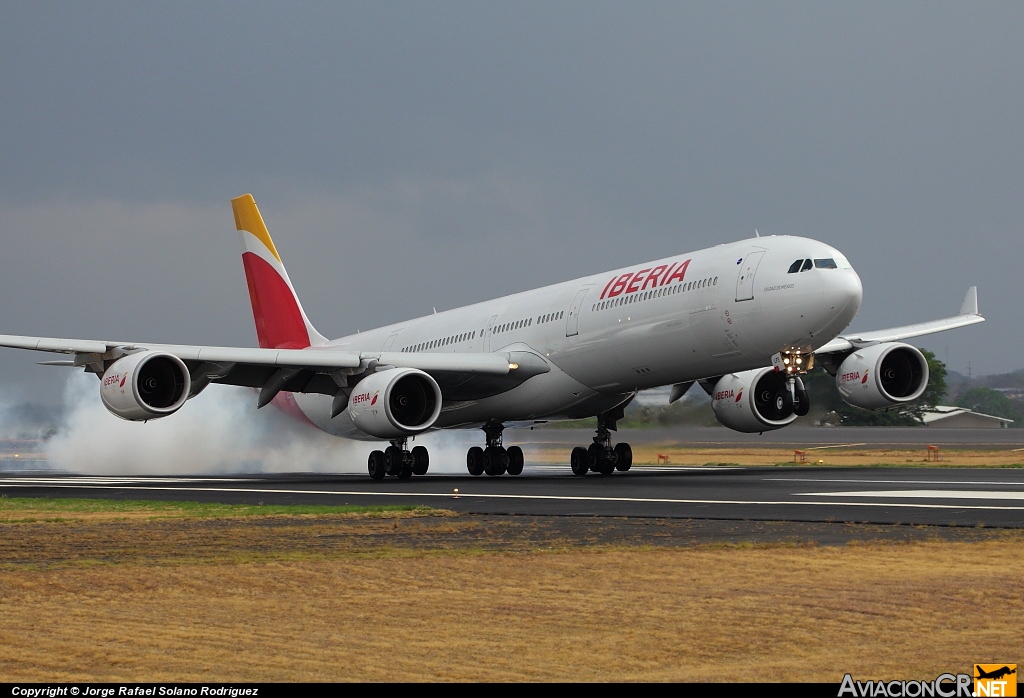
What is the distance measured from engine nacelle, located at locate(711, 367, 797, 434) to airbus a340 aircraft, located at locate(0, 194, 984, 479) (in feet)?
0.14

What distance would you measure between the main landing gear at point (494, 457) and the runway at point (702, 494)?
1682 mm

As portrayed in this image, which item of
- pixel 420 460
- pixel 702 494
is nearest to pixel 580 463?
pixel 420 460

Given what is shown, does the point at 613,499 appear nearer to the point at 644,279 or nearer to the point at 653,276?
the point at 653,276

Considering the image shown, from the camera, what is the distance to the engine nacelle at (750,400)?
37.4 m

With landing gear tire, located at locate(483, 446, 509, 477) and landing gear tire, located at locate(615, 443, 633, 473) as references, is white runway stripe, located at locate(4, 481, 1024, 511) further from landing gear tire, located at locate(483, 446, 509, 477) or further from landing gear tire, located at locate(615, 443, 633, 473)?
landing gear tire, located at locate(615, 443, 633, 473)

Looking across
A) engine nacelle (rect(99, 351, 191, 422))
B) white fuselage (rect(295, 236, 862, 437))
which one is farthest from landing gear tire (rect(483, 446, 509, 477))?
engine nacelle (rect(99, 351, 191, 422))

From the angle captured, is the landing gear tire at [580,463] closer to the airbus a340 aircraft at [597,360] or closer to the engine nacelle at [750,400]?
the airbus a340 aircraft at [597,360]

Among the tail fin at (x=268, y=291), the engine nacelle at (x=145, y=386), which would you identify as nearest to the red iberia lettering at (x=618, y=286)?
the engine nacelle at (x=145, y=386)

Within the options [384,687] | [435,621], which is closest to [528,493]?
[435,621]

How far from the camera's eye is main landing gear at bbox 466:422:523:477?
39312mm

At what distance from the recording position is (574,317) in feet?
117

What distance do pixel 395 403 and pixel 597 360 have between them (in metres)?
5.36

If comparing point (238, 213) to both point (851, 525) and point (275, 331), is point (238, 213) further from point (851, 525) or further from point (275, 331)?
point (851, 525)

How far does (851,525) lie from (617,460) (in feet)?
71.6
